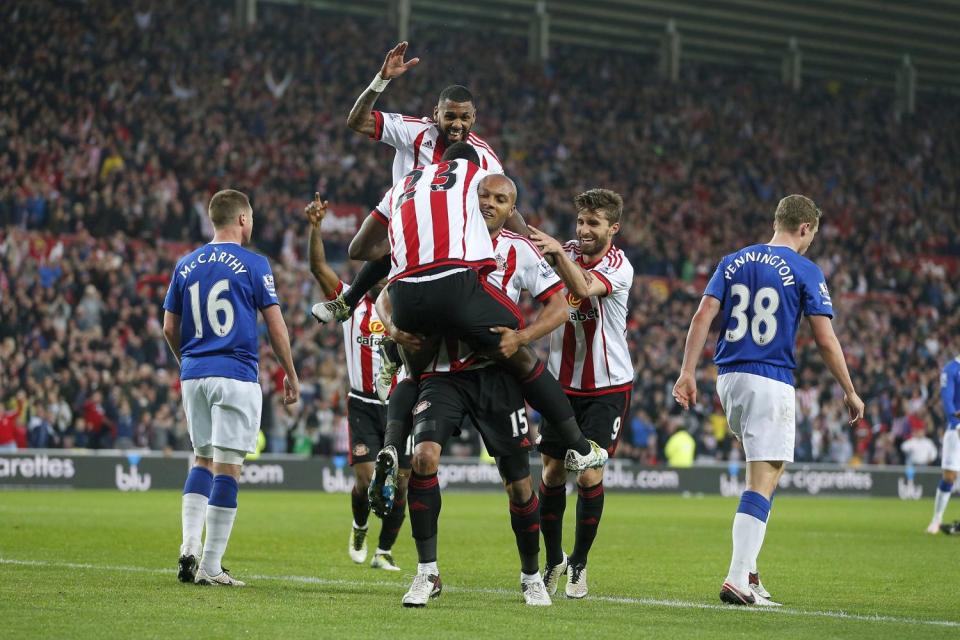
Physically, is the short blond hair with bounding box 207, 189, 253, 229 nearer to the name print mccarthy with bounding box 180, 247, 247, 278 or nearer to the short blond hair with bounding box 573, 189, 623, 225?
the name print mccarthy with bounding box 180, 247, 247, 278

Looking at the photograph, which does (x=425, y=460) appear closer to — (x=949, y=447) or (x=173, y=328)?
(x=173, y=328)

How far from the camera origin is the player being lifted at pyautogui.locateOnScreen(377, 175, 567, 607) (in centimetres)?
781

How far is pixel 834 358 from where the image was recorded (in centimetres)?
853

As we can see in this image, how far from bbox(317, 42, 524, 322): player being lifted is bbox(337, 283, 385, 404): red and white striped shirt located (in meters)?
2.64

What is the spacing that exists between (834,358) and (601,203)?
1923 millimetres

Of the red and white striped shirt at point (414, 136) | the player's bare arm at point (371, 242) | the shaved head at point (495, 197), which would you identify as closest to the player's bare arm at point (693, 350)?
the shaved head at point (495, 197)

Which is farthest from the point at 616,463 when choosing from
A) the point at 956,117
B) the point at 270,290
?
the point at 956,117

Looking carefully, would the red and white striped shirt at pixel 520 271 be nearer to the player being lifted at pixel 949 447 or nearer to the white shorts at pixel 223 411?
the white shorts at pixel 223 411

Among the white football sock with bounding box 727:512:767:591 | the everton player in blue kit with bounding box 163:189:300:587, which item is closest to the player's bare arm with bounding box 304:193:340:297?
the everton player in blue kit with bounding box 163:189:300:587

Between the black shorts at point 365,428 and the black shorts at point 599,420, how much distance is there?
9.41 feet

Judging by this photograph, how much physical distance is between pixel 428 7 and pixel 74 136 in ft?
49.3

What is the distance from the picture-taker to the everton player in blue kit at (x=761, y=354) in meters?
8.42

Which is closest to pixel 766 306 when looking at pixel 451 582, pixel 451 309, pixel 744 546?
pixel 744 546

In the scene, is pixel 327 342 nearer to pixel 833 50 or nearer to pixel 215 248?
pixel 215 248
